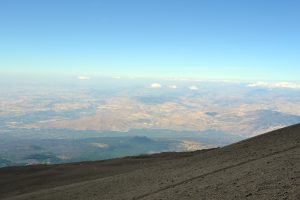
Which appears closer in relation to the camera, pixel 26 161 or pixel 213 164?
pixel 213 164

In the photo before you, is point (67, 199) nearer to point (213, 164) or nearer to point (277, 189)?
point (213, 164)

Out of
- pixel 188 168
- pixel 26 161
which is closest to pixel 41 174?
pixel 188 168

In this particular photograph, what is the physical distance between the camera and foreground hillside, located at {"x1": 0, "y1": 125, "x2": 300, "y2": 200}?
738 inches

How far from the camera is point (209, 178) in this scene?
23359 mm

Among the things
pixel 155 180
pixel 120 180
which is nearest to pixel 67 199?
pixel 120 180

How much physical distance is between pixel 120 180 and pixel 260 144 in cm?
1187

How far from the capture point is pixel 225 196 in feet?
60.2

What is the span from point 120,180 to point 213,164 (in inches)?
285

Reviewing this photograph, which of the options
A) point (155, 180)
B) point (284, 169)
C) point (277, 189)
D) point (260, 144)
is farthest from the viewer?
point (260, 144)

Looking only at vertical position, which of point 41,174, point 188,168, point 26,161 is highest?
point 188,168

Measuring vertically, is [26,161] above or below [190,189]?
below

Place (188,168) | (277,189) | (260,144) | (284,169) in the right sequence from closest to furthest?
(277,189) → (284,169) → (188,168) → (260,144)

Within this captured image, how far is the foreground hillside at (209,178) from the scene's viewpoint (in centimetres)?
1873

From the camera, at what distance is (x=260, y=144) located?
107ft
